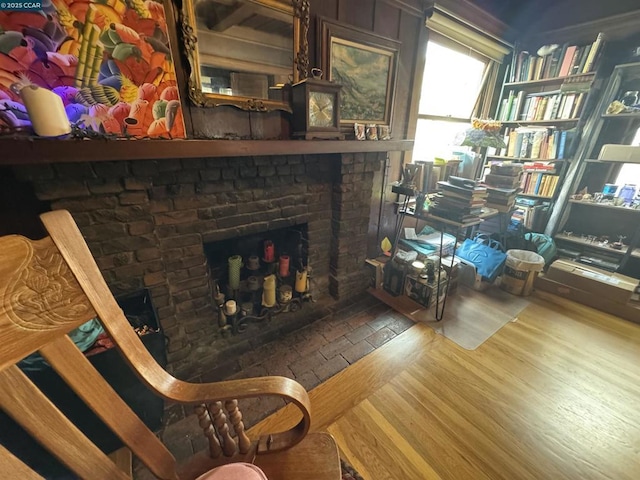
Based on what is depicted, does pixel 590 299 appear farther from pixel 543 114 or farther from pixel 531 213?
pixel 543 114

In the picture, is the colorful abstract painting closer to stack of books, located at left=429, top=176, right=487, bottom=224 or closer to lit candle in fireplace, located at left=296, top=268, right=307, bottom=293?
lit candle in fireplace, located at left=296, top=268, right=307, bottom=293

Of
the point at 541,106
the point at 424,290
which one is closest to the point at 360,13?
the point at 424,290

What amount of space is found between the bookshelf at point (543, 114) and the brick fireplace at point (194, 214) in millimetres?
1755

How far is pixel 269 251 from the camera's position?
196 centimetres

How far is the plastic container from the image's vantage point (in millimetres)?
2285

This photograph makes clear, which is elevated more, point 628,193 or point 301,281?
point 628,193

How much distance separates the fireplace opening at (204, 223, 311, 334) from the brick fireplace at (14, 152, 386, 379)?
4.1 inches

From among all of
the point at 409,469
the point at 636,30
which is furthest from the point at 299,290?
the point at 636,30

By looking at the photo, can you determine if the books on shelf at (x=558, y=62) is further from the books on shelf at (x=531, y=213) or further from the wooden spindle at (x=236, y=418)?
the wooden spindle at (x=236, y=418)

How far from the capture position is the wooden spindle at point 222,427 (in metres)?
0.70

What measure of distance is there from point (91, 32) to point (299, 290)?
171 centimetres

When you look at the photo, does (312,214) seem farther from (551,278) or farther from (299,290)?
(551,278)

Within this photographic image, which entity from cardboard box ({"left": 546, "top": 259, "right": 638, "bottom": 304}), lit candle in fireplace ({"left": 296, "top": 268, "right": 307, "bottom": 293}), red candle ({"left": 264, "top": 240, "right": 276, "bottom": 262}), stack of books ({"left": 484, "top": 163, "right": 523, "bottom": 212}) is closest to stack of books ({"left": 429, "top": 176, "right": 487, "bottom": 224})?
stack of books ({"left": 484, "top": 163, "right": 523, "bottom": 212})

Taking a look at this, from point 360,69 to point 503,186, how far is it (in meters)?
1.57
